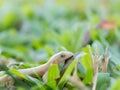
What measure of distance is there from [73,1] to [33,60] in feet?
5.49

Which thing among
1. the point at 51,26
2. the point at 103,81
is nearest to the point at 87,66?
the point at 103,81

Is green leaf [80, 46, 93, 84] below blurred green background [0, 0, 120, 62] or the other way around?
below

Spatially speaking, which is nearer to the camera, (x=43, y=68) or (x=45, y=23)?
(x=43, y=68)

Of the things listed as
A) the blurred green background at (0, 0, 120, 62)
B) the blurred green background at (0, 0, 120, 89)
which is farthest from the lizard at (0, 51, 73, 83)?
the blurred green background at (0, 0, 120, 62)

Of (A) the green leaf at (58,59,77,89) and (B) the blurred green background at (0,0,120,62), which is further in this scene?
(B) the blurred green background at (0,0,120,62)

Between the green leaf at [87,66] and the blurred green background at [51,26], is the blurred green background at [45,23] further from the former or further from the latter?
the green leaf at [87,66]

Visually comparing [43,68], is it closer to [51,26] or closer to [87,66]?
[87,66]

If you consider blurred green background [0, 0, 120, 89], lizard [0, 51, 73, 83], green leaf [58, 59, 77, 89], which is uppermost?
blurred green background [0, 0, 120, 89]

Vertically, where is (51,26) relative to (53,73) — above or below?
above

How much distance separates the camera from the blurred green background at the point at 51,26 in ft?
6.90

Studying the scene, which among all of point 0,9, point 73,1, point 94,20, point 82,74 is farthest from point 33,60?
point 73,1

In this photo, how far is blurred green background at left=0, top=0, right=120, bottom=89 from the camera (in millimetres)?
2104

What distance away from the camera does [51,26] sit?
2768 millimetres

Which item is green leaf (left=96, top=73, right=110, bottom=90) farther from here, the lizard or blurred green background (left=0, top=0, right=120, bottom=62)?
blurred green background (left=0, top=0, right=120, bottom=62)
